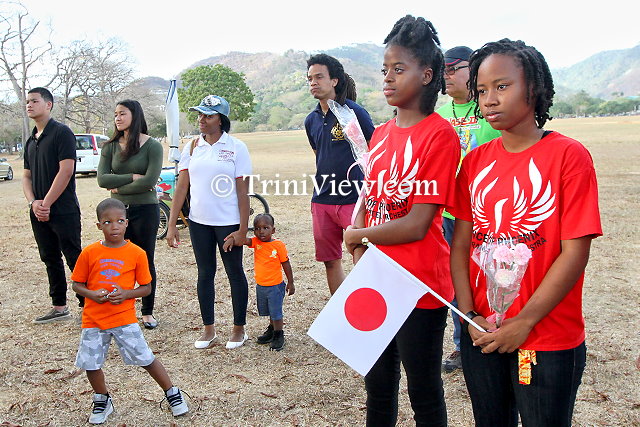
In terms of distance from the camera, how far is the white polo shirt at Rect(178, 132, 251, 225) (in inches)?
155

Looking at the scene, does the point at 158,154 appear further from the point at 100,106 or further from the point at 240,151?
the point at 100,106

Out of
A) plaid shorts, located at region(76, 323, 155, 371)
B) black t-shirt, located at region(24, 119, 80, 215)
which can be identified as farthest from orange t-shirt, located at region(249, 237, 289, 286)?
black t-shirt, located at region(24, 119, 80, 215)

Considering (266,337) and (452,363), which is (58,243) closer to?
(266,337)

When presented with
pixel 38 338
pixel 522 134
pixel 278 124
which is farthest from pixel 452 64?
pixel 278 124

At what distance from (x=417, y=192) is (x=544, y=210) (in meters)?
0.50

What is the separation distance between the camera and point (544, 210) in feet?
5.38

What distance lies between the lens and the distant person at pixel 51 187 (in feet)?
14.8

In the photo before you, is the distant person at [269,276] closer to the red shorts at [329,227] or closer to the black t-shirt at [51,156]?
the red shorts at [329,227]

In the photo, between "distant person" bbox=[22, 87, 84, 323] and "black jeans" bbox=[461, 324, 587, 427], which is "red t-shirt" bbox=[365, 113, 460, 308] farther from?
"distant person" bbox=[22, 87, 84, 323]

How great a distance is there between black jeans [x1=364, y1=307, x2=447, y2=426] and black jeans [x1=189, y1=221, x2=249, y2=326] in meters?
2.03

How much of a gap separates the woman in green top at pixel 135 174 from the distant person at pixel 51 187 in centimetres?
33

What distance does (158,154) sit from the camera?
4.64 m

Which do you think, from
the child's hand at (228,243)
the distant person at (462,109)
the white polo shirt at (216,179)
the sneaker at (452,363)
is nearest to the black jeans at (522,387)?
the distant person at (462,109)

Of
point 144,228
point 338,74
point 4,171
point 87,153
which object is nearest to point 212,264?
point 144,228
